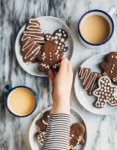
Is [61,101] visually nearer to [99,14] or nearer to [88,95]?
[88,95]

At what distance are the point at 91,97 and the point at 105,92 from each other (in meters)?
0.05

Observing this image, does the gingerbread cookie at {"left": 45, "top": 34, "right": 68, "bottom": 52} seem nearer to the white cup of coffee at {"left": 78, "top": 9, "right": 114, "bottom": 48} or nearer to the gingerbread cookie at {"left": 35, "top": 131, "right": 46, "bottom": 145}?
the white cup of coffee at {"left": 78, "top": 9, "right": 114, "bottom": 48}

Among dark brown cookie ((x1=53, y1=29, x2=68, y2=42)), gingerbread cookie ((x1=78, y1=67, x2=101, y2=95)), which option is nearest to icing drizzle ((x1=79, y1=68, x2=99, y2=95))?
gingerbread cookie ((x1=78, y1=67, x2=101, y2=95))

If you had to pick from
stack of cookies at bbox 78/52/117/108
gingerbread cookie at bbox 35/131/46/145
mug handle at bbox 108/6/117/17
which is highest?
mug handle at bbox 108/6/117/17

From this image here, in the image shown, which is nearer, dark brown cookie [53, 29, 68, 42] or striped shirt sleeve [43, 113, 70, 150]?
striped shirt sleeve [43, 113, 70, 150]

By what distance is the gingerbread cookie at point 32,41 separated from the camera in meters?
1.12

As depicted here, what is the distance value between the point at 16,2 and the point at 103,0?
29 centimetres

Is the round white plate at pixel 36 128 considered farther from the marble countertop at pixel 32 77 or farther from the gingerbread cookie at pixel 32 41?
the gingerbread cookie at pixel 32 41

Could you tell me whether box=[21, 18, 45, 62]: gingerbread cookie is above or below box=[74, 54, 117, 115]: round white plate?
above

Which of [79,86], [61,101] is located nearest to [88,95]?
[79,86]

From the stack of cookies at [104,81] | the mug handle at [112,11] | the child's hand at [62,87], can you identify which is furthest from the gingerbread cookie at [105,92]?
the mug handle at [112,11]

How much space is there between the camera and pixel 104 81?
109cm

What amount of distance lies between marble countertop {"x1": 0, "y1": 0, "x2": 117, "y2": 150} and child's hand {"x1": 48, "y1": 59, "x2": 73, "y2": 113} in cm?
7

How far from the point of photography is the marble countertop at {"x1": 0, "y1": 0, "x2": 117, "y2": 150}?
3.64 ft
